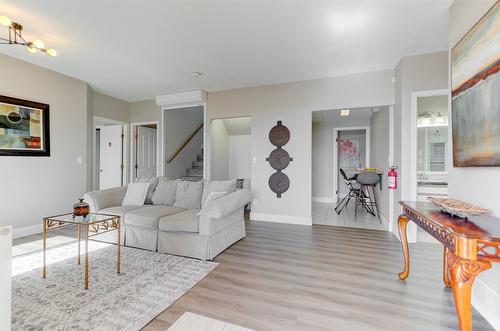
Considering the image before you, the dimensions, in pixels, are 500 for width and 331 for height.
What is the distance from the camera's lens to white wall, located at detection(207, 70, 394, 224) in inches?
153

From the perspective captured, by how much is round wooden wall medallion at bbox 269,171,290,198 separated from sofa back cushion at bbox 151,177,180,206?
1851 millimetres

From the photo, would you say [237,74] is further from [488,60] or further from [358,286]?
[358,286]

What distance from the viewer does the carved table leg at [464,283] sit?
119 cm

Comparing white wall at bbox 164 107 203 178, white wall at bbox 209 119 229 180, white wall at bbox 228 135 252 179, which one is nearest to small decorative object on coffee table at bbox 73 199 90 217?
white wall at bbox 209 119 229 180

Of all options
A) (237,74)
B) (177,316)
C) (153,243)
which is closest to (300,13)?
(237,74)

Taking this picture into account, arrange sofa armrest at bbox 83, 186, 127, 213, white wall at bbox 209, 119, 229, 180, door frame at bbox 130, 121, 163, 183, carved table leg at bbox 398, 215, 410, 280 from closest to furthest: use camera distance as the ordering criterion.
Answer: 1. carved table leg at bbox 398, 215, 410, 280
2. sofa armrest at bbox 83, 186, 127, 213
3. white wall at bbox 209, 119, 229, 180
4. door frame at bbox 130, 121, 163, 183

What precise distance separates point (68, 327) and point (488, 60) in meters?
3.45

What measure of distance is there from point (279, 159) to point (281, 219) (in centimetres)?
117

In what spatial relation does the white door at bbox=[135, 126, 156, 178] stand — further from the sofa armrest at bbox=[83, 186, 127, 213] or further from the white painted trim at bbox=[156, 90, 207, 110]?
the sofa armrest at bbox=[83, 186, 127, 213]

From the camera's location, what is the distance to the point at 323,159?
22.9 feet

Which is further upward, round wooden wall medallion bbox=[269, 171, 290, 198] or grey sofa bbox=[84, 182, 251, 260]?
round wooden wall medallion bbox=[269, 171, 290, 198]

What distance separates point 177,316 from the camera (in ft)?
5.50

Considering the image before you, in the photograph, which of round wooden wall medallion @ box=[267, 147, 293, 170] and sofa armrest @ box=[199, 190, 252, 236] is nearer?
sofa armrest @ box=[199, 190, 252, 236]

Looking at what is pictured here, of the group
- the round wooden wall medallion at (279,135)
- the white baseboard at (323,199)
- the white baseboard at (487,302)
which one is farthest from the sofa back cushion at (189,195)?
the white baseboard at (323,199)
